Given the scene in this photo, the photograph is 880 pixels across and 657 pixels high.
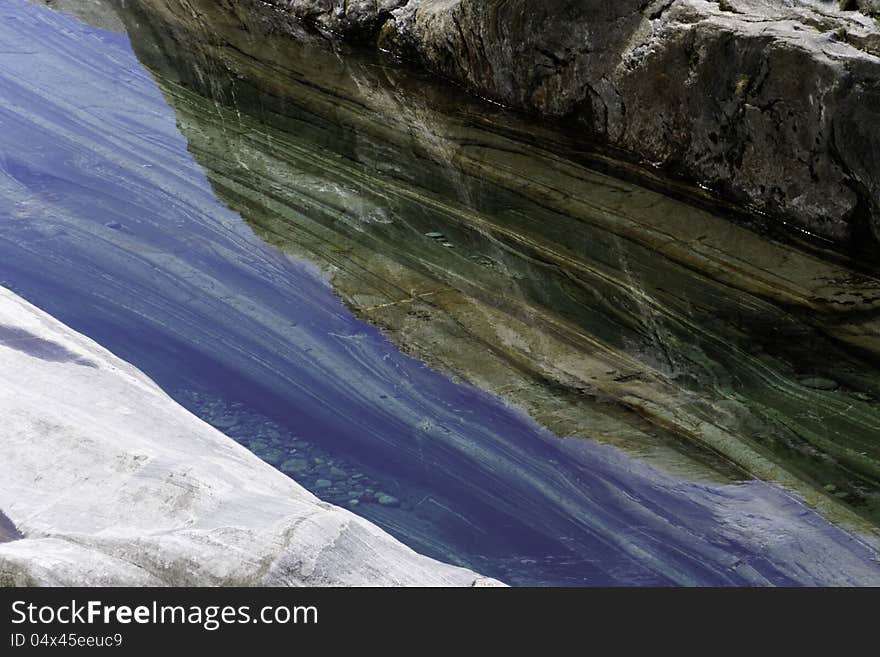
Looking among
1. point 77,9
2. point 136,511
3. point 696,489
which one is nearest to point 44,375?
point 136,511

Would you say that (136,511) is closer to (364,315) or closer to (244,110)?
(364,315)

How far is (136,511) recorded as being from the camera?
1730mm

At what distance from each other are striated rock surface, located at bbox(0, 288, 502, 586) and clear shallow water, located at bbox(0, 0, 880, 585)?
8.2 inches

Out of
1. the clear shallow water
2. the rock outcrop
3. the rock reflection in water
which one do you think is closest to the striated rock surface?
the clear shallow water

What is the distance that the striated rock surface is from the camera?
154 cm

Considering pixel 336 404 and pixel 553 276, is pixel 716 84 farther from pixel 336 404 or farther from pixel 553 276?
pixel 336 404

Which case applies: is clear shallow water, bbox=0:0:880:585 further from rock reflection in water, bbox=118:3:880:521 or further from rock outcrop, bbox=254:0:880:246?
rock outcrop, bbox=254:0:880:246

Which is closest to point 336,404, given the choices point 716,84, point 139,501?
point 139,501

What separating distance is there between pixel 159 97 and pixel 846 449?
2.44 metres

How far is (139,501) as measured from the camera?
1.75 m

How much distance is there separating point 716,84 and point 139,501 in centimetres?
214

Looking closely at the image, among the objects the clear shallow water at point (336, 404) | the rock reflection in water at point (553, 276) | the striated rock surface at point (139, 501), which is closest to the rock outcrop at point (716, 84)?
the rock reflection in water at point (553, 276)

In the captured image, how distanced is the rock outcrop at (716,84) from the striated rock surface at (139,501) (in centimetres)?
175

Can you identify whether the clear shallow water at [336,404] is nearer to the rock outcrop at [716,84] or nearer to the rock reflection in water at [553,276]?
the rock reflection in water at [553,276]
